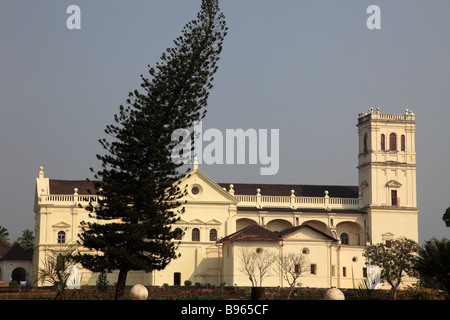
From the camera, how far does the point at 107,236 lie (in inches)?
1474

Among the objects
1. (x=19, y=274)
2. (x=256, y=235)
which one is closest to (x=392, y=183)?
(x=256, y=235)

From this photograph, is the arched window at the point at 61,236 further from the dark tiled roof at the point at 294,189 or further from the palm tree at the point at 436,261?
the palm tree at the point at 436,261

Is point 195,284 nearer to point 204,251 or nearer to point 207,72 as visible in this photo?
point 204,251

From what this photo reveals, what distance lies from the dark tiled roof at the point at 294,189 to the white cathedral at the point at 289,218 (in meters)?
0.10

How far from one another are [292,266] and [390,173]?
1656 cm

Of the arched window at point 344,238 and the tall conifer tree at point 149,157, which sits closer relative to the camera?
the tall conifer tree at point 149,157

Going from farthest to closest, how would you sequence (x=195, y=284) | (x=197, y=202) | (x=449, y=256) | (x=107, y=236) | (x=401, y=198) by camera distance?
(x=401, y=198)
(x=197, y=202)
(x=195, y=284)
(x=107, y=236)
(x=449, y=256)

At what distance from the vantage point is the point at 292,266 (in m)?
59.6

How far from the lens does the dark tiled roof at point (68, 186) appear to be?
68938mm

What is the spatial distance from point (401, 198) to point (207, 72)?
37368 mm

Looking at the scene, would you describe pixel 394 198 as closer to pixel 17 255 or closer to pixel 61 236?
pixel 61 236

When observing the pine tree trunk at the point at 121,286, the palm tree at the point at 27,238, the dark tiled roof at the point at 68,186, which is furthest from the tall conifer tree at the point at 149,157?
the palm tree at the point at 27,238

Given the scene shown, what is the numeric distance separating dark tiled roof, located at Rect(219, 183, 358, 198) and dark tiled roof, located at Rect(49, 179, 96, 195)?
12694 millimetres
